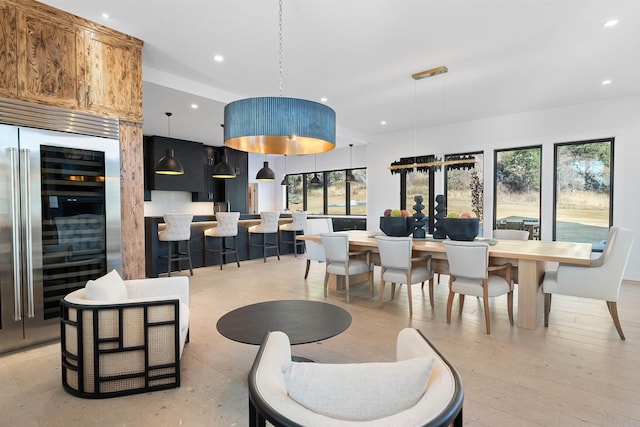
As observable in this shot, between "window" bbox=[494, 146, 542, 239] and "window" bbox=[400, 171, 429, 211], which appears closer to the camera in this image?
"window" bbox=[494, 146, 542, 239]

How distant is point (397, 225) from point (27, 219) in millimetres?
3829

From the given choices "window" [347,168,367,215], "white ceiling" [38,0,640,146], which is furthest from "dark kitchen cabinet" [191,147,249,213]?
"white ceiling" [38,0,640,146]

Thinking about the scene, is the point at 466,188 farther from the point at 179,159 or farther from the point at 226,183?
the point at 179,159

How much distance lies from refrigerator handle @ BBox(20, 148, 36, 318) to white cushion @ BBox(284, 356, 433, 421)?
2957 millimetres

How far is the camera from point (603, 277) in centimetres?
305

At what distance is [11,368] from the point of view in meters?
2.49

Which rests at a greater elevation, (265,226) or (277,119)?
(277,119)

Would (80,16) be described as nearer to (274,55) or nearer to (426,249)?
(274,55)

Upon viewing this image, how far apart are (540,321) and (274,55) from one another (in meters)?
4.13

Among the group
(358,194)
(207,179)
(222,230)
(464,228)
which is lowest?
(222,230)

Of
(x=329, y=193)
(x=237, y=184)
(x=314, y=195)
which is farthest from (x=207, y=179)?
(x=329, y=193)

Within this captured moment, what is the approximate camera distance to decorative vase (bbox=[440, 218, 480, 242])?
3953 millimetres

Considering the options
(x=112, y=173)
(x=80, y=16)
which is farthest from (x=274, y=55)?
(x=112, y=173)

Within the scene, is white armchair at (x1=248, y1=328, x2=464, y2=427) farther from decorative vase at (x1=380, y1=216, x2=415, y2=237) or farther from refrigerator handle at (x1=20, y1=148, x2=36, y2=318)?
decorative vase at (x1=380, y1=216, x2=415, y2=237)
